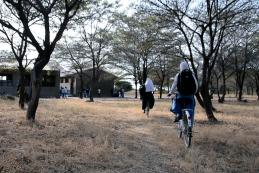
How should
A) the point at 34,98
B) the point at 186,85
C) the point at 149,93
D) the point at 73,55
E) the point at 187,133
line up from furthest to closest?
the point at 73,55
the point at 149,93
the point at 34,98
the point at 186,85
the point at 187,133

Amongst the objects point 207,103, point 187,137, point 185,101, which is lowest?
point 187,137

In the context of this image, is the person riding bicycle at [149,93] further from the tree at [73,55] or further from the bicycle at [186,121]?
the tree at [73,55]

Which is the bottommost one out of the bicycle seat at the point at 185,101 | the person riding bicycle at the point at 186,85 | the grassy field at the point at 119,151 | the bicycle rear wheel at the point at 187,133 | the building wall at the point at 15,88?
the grassy field at the point at 119,151

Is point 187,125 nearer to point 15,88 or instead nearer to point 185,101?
point 185,101

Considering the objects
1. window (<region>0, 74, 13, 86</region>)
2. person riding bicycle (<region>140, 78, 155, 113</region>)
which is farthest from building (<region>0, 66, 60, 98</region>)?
person riding bicycle (<region>140, 78, 155, 113</region>)

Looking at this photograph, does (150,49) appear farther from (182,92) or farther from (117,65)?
(117,65)

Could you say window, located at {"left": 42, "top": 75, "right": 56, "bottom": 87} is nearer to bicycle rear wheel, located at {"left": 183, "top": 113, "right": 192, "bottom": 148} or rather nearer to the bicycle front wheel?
bicycle rear wheel, located at {"left": 183, "top": 113, "right": 192, "bottom": 148}

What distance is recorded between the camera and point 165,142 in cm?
1107

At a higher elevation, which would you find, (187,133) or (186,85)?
(186,85)

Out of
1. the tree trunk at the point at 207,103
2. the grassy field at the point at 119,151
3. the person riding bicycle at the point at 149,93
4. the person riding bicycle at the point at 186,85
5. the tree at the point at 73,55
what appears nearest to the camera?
the grassy field at the point at 119,151

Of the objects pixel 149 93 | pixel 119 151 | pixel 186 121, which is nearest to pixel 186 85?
pixel 186 121

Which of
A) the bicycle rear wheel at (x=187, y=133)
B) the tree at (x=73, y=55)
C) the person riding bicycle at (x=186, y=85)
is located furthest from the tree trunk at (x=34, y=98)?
the tree at (x=73, y=55)

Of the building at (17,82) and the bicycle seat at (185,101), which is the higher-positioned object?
the building at (17,82)

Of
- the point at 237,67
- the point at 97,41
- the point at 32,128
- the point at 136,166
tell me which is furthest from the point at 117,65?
the point at 136,166
